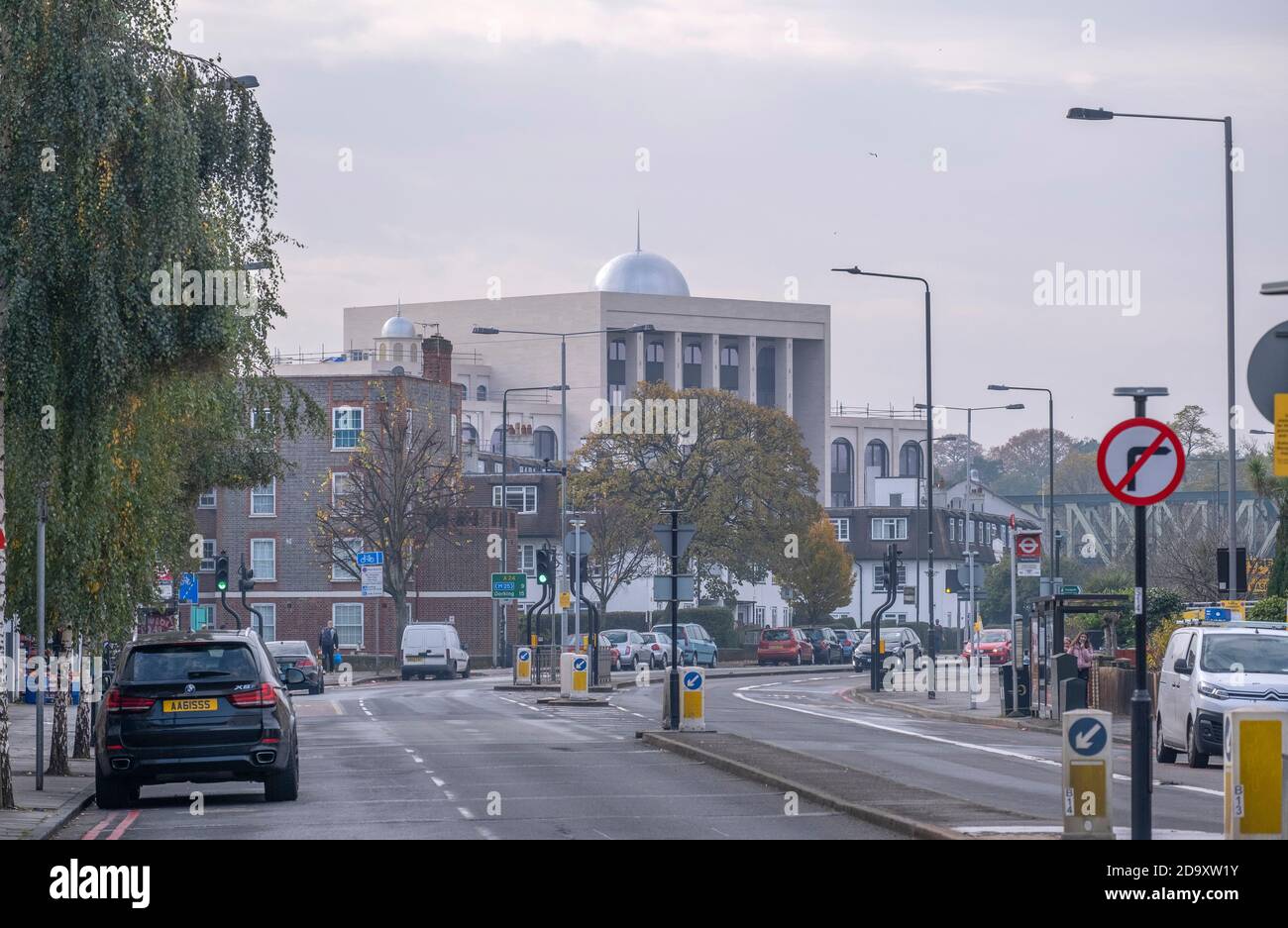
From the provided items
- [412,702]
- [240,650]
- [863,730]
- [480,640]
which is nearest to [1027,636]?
[863,730]

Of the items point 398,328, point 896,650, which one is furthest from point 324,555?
point 398,328

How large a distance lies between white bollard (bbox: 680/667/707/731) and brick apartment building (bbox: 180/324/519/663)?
48.8 meters

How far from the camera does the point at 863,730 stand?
110ft

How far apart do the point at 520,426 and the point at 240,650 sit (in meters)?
99.7

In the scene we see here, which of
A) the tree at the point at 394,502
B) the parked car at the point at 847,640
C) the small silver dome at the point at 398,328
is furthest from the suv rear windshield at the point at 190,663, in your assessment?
the small silver dome at the point at 398,328

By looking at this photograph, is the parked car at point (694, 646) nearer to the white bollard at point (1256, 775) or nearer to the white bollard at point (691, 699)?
the white bollard at point (691, 699)

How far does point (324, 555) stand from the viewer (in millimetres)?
80000

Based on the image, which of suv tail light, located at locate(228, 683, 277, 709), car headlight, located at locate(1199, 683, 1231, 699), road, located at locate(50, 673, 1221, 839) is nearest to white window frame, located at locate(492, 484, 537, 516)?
road, located at locate(50, 673, 1221, 839)

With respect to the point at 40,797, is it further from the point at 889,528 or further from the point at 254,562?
the point at 889,528

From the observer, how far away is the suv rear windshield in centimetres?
1956

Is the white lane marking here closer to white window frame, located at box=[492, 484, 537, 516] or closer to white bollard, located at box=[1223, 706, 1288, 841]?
white bollard, located at box=[1223, 706, 1288, 841]

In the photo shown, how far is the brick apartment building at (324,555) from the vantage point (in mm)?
79938

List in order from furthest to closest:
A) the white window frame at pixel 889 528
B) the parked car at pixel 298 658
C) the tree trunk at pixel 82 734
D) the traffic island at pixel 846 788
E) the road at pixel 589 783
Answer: the white window frame at pixel 889 528
the parked car at pixel 298 658
the tree trunk at pixel 82 734
the road at pixel 589 783
the traffic island at pixel 846 788
